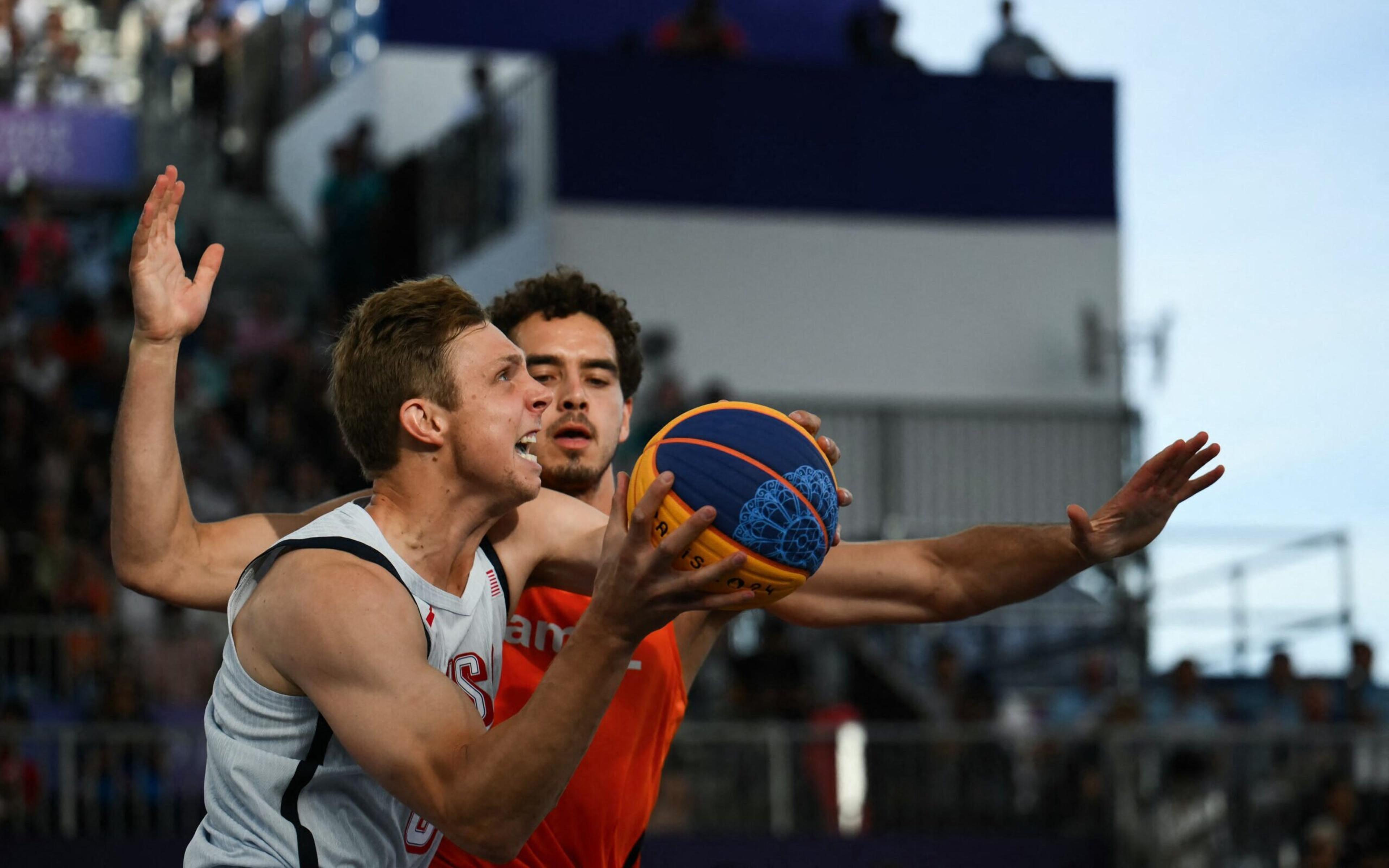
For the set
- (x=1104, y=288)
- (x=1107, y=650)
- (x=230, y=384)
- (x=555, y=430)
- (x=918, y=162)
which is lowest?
(x=1107, y=650)

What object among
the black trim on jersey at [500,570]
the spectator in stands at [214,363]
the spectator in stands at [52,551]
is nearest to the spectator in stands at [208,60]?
the spectator in stands at [214,363]

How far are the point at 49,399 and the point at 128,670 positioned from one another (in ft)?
10.5

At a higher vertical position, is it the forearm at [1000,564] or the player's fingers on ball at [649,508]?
the player's fingers on ball at [649,508]

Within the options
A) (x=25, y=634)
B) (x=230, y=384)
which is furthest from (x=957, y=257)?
(x=25, y=634)

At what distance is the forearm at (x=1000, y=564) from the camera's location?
493 centimetres

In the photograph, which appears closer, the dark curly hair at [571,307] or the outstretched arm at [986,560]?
the outstretched arm at [986,560]

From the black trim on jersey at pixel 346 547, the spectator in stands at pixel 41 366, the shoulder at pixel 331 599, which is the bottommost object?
the shoulder at pixel 331 599

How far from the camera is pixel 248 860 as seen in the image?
13.0ft

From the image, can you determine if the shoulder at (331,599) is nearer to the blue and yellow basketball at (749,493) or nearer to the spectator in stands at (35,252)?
the blue and yellow basketball at (749,493)

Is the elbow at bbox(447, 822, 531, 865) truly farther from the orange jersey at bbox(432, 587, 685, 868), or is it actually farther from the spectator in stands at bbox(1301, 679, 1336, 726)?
the spectator in stands at bbox(1301, 679, 1336, 726)

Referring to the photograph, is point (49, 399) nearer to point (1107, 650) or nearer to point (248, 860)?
point (1107, 650)

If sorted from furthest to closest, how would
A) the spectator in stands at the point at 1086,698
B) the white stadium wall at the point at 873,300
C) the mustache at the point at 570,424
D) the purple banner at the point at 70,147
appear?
the purple banner at the point at 70,147 < the white stadium wall at the point at 873,300 < the spectator in stands at the point at 1086,698 < the mustache at the point at 570,424

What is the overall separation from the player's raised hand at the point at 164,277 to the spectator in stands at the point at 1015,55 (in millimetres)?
14697

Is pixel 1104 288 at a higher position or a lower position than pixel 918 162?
lower
